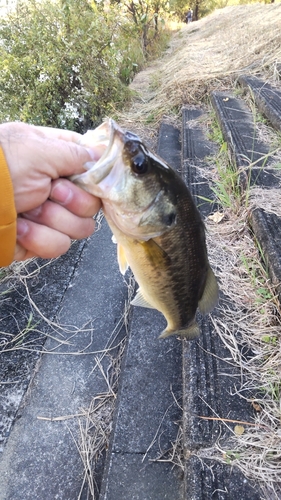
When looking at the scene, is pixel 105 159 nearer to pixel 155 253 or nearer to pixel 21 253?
pixel 155 253

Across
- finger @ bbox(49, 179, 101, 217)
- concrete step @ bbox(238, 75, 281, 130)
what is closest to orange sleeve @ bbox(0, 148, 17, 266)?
finger @ bbox(49, 179, 101, 217)

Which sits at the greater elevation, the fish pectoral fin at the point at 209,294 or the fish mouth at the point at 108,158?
the fish mouth at the point at 108,158

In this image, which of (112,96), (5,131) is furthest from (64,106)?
(5,131)

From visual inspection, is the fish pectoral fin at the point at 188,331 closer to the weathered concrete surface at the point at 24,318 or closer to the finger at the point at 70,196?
the finger at the point at 70,196

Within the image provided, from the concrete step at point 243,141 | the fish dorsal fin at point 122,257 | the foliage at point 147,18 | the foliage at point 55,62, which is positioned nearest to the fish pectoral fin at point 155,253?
the fish dorsal fin at point 122,257

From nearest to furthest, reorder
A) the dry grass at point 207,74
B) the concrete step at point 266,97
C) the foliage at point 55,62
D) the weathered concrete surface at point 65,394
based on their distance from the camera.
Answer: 1. the weathered concrete surface at point 65,394
2. the concrete step at point 266,97
3. the foliage at point 55,62
4. the dry grass at point 207,74

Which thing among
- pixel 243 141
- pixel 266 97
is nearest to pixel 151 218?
pixel 243 141

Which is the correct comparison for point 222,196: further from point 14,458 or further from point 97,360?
point 14,458

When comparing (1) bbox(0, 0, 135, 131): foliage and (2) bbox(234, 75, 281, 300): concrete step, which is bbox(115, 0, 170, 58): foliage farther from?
(2) bbox(234, 75, 281, 300): concrete step
